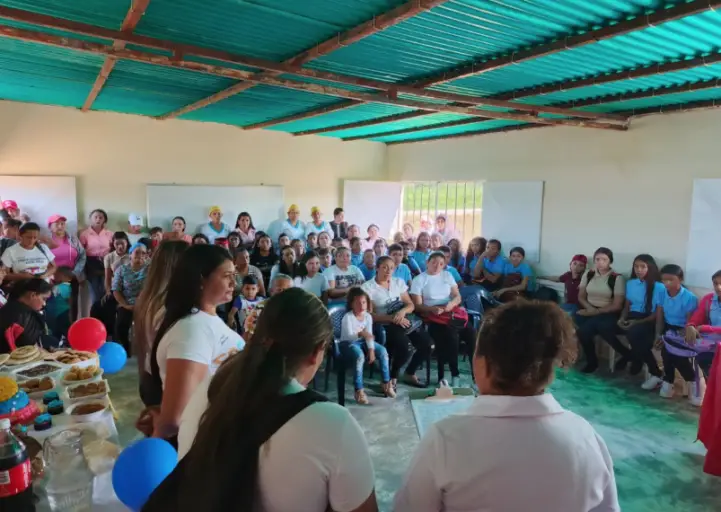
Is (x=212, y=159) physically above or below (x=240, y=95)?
below

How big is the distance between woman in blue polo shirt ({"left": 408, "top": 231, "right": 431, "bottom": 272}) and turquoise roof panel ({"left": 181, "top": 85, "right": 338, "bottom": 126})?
6.99ft

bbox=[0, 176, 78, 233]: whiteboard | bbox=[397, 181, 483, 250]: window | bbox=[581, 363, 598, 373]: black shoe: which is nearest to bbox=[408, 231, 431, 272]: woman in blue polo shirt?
bbox=[397, 181, 483, 250]: window

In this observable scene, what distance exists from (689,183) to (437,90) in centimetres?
271

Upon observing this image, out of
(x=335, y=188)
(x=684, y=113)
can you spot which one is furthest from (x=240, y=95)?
(x=684, y=113)

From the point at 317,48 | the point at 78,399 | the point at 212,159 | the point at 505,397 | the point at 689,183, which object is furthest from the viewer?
the point at 212,159

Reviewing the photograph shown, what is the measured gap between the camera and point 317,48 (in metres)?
3.43

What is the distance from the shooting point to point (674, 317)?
15.5ft

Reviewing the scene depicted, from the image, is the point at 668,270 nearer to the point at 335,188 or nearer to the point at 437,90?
the point at 437,90

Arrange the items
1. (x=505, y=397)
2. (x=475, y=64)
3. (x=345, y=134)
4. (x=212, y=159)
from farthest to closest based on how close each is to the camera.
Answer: (x=345, y=134), (x=212, y=159), (x=475, y=64), (x=505, y=397)

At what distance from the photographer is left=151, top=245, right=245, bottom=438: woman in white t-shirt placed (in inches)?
55.9

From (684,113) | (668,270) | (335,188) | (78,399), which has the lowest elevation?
(78,399)

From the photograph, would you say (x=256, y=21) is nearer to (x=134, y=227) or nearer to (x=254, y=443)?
(x=254, y=443)

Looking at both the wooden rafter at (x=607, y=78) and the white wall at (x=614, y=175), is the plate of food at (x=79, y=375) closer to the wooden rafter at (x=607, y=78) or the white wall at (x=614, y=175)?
the wooden rafter at (x=607, y=78)

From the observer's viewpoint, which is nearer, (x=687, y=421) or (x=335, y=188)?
(x=687, y=421)
